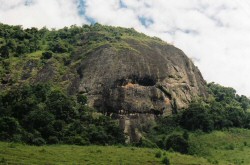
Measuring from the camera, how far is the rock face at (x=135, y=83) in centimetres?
6988

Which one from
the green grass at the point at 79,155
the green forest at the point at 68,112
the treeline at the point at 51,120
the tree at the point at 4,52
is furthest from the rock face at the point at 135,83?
the tree at the point at 4,52

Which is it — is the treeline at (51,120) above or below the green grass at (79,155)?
above

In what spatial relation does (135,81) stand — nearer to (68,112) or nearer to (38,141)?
(68,112)

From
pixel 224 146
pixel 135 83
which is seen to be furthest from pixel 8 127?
pixel 224 146

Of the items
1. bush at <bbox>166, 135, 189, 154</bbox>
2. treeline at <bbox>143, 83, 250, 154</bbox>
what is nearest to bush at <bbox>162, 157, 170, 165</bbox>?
treeline at <bbox>143, 83, 250, 154</bbox>

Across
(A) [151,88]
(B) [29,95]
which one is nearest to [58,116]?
(B) [29,95]

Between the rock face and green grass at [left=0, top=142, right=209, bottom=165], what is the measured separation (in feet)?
44.1

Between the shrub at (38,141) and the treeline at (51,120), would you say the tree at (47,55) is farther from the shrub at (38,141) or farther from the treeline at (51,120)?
the shrub at (38,141)

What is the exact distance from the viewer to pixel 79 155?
47.5m

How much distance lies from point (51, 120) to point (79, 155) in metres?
13.6

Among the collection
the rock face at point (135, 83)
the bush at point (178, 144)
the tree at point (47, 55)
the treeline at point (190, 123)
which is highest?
the tree at point (47, 55)

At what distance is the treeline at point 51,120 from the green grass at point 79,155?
11.8 ft

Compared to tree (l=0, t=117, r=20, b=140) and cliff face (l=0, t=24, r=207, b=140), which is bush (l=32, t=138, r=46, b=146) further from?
cliff face (l=0, t=24, r=207, b=140)

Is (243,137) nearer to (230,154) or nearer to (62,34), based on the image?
(230,154)
